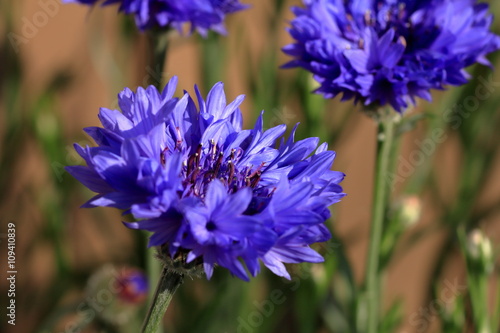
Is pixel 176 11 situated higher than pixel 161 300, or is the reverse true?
pixel 176 11

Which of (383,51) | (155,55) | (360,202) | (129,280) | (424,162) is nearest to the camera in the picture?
(383,51)

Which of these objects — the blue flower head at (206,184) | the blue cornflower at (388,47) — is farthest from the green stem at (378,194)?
the blue flower head at (206,184)

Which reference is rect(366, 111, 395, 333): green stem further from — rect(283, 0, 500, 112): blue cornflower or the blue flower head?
the blue flower head

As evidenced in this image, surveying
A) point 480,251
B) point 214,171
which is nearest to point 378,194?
point 480,251

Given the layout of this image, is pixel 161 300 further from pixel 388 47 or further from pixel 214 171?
pixel 388 47

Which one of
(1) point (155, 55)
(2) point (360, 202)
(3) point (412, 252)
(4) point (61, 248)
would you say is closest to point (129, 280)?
(4) point (61, 248)

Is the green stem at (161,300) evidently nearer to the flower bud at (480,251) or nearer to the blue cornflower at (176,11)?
the blue cornflower at (176,11)

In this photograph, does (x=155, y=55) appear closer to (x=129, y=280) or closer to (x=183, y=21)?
(x=183, y=21)
